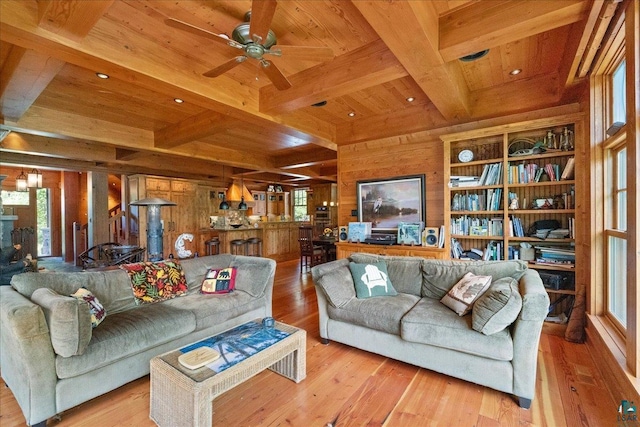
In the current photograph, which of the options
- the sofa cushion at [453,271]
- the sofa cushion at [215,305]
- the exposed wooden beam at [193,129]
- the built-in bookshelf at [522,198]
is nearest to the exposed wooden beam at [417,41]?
the built-in bookshelf at [522,198]

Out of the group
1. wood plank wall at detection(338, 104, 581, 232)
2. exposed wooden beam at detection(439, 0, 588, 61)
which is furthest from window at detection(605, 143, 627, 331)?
exposed wooden beam at detection(439, 0, 588, 61)

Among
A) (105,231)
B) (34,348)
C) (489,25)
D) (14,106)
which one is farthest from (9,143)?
(489,25)

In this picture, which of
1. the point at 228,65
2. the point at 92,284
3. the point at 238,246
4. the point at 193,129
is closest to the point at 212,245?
the point at 238,246

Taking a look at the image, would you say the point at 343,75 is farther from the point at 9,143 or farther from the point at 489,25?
the point at 9,143

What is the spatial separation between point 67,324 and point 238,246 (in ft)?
19.3

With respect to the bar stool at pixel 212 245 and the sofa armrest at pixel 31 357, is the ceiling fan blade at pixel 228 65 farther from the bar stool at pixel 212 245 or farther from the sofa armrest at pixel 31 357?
the bar stool at pixel 212 245

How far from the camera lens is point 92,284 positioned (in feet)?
8.25

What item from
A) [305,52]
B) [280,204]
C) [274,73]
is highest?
[305,52]

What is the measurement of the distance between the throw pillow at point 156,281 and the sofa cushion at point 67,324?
0.85m

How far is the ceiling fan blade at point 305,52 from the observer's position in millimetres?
2092

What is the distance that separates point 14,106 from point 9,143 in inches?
77.6

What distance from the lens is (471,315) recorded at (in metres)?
2.36

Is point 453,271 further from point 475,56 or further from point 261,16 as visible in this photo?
point 261,16

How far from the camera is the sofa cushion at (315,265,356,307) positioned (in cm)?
282
